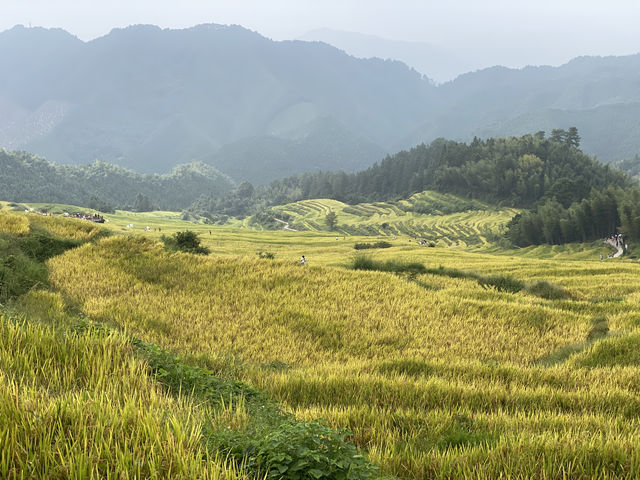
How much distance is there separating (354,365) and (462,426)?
173 inches

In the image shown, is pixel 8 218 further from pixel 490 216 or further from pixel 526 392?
pixel 490 216

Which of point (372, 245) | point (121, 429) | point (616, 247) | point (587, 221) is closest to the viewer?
point (121, 429)

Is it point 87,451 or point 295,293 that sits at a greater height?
point 87,451

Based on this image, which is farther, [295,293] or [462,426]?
[295,293]

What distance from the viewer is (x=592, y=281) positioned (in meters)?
30.6

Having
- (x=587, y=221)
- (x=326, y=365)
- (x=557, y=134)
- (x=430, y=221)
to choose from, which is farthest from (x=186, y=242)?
(x=557, y=134)

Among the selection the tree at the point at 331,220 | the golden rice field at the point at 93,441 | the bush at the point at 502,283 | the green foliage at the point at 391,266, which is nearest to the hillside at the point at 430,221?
the tree at the point at 331,220

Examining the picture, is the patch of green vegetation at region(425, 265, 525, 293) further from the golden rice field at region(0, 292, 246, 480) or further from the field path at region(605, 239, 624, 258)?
the field path at region(605, 239, 624, 258)

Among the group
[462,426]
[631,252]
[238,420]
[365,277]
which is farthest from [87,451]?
[631,252]

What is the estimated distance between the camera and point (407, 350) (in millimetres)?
12453

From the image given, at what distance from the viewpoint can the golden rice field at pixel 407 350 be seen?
16.0 ft

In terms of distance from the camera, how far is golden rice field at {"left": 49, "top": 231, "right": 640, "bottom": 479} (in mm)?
4875

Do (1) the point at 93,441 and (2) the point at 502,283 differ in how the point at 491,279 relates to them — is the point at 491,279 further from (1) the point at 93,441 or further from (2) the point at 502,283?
(1) the point at 93,441

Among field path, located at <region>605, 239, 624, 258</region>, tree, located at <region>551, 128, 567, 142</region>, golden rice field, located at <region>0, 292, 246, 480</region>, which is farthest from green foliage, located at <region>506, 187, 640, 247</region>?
tree, located at <region>551, 128, 567, 142</region>
